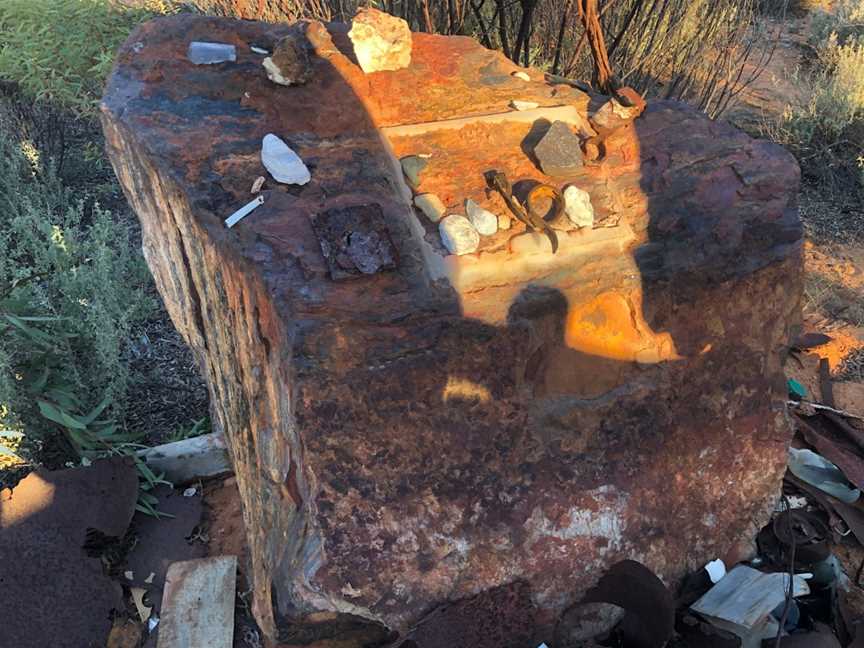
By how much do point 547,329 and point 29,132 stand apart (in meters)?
4.36

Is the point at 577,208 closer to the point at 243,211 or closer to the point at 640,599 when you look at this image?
the point at 243,211

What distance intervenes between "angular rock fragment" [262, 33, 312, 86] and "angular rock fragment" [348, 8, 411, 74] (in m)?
0.16

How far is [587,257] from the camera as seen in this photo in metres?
1.69

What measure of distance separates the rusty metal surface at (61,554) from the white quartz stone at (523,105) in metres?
1.67

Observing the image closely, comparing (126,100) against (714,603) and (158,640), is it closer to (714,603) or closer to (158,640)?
(158,640)

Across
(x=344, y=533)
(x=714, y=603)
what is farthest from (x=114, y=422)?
(x=714, y=603)

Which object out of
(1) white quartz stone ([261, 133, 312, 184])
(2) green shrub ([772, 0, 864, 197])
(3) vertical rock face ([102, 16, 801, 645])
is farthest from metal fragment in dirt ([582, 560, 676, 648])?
(2) green shrub ([772, 0, 864, 197])

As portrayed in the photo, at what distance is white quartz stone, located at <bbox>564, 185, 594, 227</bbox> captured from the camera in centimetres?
172

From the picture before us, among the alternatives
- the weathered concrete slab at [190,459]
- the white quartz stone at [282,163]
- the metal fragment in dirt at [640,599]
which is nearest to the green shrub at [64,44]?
the weathered concrete slab at [190,459]

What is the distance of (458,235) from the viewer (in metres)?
1.62

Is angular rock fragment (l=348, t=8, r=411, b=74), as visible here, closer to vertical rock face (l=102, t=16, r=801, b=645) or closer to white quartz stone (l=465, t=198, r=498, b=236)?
vertical rock face (l=102, t=16, r=801, b=645)

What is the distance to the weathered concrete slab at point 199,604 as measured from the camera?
2.08m

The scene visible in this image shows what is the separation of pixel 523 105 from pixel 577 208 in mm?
430

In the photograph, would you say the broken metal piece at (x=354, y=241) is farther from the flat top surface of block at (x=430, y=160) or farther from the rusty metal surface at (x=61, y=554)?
the rusty metal surface at (x=61, y=554)
